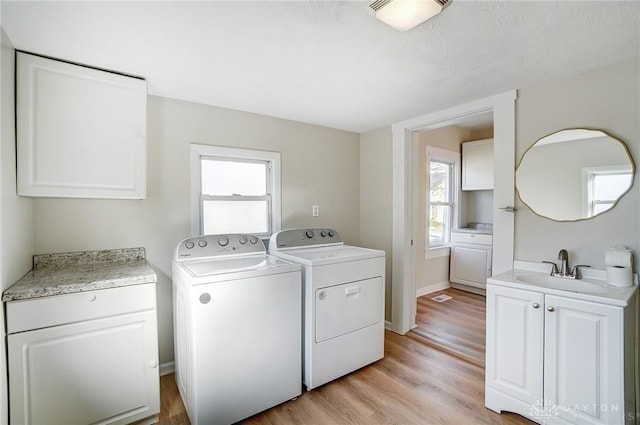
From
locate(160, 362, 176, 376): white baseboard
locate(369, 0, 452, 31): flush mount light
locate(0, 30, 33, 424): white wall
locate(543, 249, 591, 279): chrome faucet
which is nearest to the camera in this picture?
locate(369, 0, 452, 31): flush mount light

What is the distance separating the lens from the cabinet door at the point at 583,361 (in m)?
1.46

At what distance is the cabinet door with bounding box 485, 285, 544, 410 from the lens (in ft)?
5.59

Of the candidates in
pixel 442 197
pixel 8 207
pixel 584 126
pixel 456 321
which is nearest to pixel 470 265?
pixel 442 197

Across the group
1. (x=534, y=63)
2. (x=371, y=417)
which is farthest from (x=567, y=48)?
(x=371, y=417)

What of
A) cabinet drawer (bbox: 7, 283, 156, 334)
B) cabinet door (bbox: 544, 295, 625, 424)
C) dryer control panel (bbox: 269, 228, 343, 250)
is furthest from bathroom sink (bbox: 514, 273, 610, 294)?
cabinet drawer (bbox: 7, 283, 156, 334)

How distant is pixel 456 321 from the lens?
10.7ft

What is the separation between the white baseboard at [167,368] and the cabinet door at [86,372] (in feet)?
1.94

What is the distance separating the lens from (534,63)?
5.81 feet

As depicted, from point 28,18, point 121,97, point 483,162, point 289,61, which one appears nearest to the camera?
point 28,18

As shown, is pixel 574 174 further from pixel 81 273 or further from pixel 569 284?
pixel 81 273

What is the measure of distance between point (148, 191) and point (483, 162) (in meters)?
4.19

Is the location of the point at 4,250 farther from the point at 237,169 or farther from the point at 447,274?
the point at 447,274

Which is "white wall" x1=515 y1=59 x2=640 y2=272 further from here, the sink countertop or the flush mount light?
the flush mount light

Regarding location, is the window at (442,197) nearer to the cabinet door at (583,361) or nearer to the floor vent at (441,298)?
the floor vent at (441,298)
